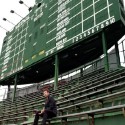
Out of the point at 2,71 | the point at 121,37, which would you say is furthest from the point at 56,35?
the point at 2,71

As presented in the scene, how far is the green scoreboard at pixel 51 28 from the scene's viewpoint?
11.2 m

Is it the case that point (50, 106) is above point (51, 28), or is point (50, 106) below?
below

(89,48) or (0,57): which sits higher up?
(0,57)

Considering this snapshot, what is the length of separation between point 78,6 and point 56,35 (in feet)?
7.15

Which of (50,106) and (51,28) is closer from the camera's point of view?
(50,106)

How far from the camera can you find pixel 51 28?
14727mm

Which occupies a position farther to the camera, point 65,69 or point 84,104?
point 65,69

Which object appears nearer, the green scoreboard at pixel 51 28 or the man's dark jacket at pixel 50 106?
the man's dark jacket at pixel 50 106

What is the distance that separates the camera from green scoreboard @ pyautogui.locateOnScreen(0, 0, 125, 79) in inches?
442

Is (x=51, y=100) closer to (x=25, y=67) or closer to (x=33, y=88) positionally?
(x=25, y=67)

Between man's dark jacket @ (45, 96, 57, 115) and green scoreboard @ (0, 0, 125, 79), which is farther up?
green scoreboard @ (0, 0, 125, 79)

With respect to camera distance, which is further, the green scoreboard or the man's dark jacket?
the green scoreboard

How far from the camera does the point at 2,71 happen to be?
19.4 metres

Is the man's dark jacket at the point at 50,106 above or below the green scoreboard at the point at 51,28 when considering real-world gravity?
below
